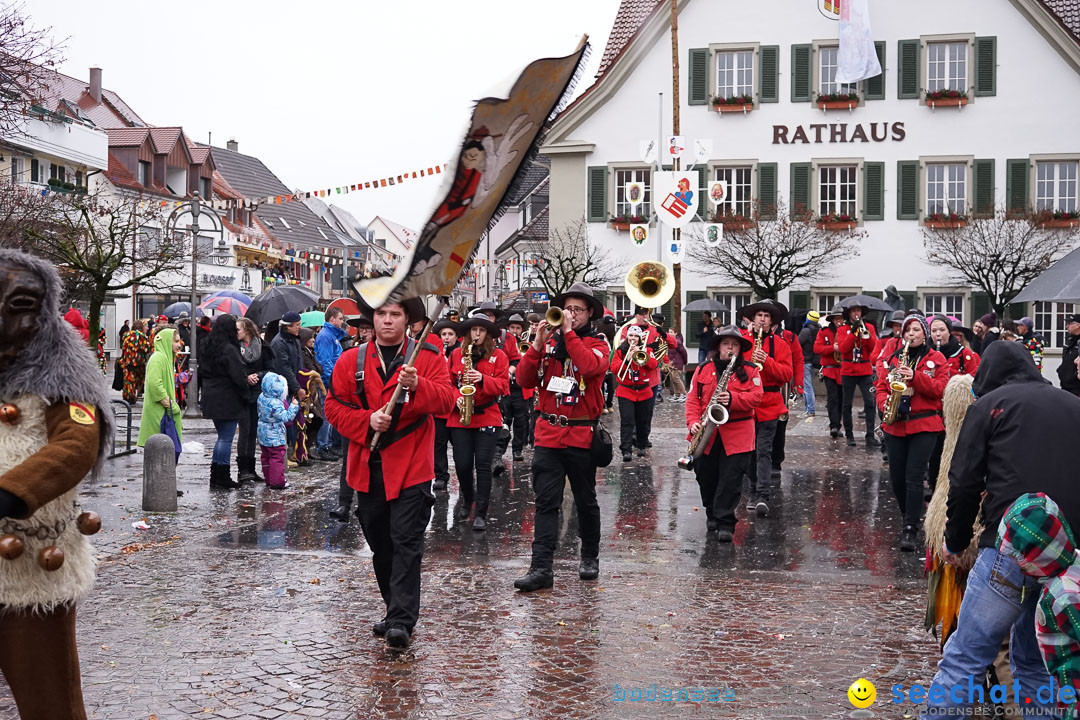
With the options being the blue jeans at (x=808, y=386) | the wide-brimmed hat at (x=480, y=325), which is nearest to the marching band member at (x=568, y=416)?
the wide-brimmed hat at (x=480, y=325)

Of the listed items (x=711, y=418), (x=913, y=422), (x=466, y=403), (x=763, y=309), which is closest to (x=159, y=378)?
(x=466, y=403)

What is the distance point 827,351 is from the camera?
16.6 metres

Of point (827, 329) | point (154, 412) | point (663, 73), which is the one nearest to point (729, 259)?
point (663, 73)

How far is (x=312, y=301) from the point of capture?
56.4 feet

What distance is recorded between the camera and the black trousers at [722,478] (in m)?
9.64

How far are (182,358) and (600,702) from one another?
19.0m

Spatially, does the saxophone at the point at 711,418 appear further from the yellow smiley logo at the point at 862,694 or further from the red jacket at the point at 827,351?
the red jacket at the point at 827,351

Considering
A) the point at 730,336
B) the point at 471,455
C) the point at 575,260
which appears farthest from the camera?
the point at 575,260

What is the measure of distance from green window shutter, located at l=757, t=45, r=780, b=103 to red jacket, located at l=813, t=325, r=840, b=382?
1623cm

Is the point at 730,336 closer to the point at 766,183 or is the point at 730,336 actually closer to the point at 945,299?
the point at 766,183

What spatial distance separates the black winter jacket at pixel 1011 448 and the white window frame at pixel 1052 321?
93.5 feet

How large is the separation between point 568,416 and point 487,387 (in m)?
2.39

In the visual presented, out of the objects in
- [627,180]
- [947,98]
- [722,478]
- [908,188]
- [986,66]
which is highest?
[986,66]

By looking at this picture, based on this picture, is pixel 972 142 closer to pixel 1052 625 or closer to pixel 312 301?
pixel 312 301
